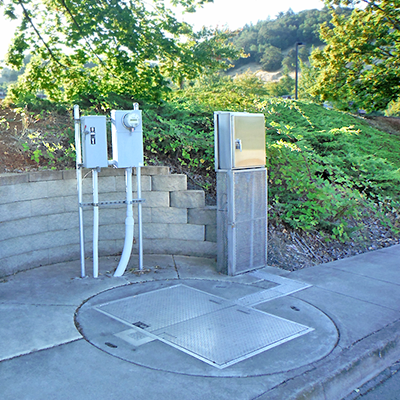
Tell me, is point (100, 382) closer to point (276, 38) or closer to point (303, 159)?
point (303, 159)

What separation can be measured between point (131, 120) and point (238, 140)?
122cm

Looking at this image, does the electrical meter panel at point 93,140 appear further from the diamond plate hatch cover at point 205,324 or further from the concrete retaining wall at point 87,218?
the diamond plate hatch cover at point 205,324

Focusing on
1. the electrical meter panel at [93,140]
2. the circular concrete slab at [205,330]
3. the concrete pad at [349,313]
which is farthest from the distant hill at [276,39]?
the circular concrete slab at [205,330]

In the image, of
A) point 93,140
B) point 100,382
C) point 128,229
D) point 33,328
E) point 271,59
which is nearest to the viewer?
point 100,382

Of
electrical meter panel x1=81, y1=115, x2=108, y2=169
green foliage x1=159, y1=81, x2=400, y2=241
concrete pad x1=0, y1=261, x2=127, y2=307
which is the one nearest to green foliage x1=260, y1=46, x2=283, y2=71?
green foliage x1=159, y1=81, x2=400, y2=241

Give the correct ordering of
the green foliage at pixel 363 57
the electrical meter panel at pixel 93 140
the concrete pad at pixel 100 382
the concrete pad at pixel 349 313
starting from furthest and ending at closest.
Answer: the green foliage at pixel 363 57, the electrical meter panel at pixel 93 140, the concrete pad at pixel 349 313, the concrete pad at pixel 100 382

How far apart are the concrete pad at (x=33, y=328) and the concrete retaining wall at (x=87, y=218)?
3.81 feet

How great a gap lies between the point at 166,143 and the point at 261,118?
1.99m

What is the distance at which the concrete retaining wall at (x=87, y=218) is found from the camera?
16.0 feet

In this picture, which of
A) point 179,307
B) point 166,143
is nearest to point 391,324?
point 179,307

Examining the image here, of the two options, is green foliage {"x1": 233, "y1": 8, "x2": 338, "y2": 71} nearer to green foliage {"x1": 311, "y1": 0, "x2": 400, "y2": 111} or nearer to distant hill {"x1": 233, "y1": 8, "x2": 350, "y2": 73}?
distant hill {"x1": 233, "y1": 8, "x2": 350, "y2": 73}

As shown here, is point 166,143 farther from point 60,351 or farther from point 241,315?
point 60,351

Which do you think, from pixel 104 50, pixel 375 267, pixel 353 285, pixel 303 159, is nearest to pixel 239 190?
pixel 353 285

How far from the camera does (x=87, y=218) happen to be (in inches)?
215
